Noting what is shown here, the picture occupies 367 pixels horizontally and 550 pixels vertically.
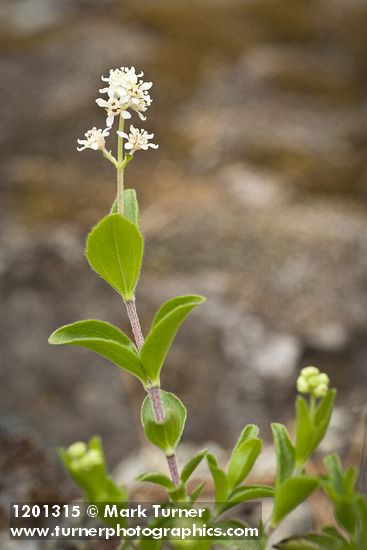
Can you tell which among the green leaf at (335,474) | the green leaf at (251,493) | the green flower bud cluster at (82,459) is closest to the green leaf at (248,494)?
the green leaf at (251,493)

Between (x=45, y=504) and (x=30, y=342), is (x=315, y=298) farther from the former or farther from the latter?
(x=45, y=504)

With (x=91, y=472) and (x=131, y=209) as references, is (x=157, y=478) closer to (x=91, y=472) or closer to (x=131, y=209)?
(x=91, y=472)

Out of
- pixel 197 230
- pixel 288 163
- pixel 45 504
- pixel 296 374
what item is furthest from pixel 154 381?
pixel 288 163

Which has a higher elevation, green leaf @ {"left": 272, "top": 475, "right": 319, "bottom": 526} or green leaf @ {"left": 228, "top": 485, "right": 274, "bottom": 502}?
green leaf @ {"left": 228, "top": 485, "right": 274, "bottom": 502}

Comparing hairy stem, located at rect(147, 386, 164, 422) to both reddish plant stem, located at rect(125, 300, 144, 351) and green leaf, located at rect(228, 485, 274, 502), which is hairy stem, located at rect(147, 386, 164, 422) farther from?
green leaf, located at rect(228, 485, 274, 502)

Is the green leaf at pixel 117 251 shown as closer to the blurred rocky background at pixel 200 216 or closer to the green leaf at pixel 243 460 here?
the green leaf at pixel 243 460

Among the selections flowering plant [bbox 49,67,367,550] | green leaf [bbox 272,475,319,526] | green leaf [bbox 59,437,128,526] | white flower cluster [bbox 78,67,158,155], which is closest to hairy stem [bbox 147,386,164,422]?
flowering plant [bbox 49,67,367,550]
